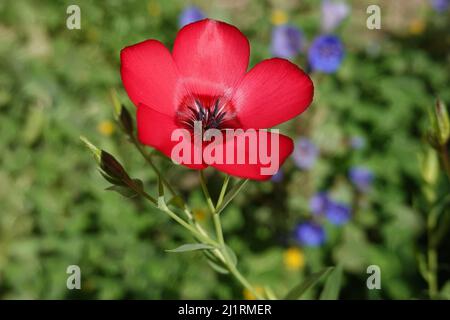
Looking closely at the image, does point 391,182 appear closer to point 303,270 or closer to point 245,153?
point 303,270

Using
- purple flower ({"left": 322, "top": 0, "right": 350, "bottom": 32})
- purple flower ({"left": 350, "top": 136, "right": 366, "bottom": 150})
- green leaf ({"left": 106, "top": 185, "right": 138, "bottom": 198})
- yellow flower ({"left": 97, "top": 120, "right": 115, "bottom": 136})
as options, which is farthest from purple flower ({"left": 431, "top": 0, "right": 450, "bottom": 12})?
green leaf ({"left": 106, "top": 185, "right": 138, "bottom": 198})

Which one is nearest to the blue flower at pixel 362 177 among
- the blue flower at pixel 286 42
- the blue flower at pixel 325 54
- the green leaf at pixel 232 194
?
the blue flower at pixel 325 54

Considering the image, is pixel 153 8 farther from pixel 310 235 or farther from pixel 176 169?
pixel 310 235

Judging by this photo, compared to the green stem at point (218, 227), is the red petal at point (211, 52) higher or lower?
higher

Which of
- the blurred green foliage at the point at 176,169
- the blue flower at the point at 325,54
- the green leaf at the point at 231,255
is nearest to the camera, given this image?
the green leaf at the point at 231,255

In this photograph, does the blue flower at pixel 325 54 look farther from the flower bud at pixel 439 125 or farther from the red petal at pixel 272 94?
the red petal at pixel 272 94

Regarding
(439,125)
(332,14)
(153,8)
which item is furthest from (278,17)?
(439,125)

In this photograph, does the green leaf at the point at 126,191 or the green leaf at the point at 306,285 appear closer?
the green leaf at the point at 126,191
